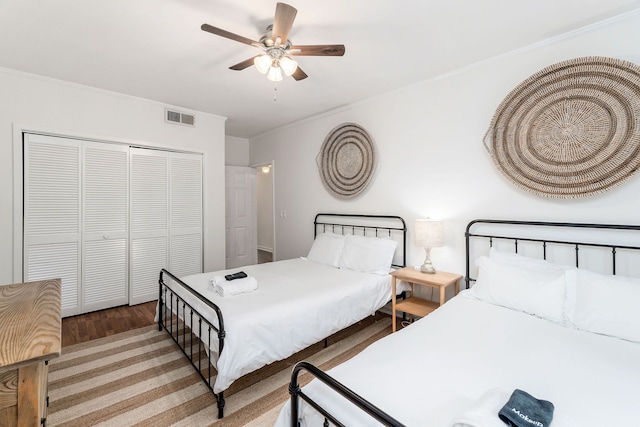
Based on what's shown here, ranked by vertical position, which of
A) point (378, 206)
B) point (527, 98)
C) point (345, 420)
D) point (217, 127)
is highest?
point (217, 127)

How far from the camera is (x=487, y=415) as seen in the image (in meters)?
0.94

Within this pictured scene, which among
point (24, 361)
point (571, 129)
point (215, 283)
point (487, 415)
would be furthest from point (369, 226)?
point (24, 361)

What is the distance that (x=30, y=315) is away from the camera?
1.18 metres

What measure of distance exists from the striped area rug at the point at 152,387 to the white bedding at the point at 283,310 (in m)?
0.27

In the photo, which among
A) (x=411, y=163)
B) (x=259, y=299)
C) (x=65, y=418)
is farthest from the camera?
(x=411, y=163)

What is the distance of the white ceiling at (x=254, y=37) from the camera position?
76.9 inches

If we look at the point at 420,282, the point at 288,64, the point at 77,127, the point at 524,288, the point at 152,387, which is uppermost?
the point at 288,64

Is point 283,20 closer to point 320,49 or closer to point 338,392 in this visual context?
point 320,49

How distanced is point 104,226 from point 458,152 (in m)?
4.16

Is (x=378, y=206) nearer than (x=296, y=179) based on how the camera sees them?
Yes

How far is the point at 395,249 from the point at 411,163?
0.99 metres

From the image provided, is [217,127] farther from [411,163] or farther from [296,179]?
[411,163]

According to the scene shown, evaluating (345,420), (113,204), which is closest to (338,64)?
(345,420)

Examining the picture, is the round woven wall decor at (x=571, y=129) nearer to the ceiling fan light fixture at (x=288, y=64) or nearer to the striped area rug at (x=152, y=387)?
the ceiling fan light fixture at (x=288, y=64)
